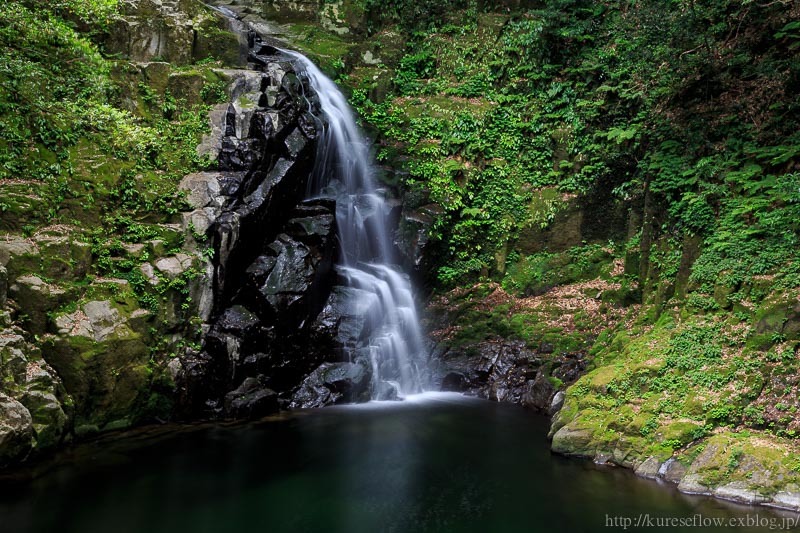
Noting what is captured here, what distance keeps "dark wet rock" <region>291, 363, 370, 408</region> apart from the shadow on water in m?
1.35

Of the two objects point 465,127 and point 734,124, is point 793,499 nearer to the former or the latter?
point 734,124

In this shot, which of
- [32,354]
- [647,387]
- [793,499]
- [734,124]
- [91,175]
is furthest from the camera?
[734,124]

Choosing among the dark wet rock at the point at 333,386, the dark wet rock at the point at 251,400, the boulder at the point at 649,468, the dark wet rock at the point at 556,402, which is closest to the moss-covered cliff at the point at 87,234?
the dark wet rock at the point at 251,400

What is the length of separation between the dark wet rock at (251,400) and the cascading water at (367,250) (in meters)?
2.83

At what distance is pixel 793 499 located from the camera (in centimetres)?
700

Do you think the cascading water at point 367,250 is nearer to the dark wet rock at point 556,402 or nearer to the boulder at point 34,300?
the dark wet rock at point 556,402

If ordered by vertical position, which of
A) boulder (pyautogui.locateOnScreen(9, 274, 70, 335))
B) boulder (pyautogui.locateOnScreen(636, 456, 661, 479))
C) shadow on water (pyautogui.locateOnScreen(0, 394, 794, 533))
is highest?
boulder (pyautogui.locateOnScreen(9, 274, 70, 335))

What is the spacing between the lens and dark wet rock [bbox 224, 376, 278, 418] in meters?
11.6

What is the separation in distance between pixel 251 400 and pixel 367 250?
6.39m

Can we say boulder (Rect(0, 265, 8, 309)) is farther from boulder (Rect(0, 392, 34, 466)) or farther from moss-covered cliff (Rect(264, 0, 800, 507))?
moss-covered cliff (Rect(264, 0, 800, 507))

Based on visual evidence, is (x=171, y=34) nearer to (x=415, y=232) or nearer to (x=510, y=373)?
(x=415, y=232)

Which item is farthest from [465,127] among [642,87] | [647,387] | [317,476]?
[317,476]

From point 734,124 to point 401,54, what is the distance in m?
14.2

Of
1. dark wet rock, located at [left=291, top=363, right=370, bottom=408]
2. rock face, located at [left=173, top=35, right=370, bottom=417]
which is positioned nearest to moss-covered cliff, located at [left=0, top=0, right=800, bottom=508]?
rock face, located at [left=173, top=35, right=370, bottom=417]
